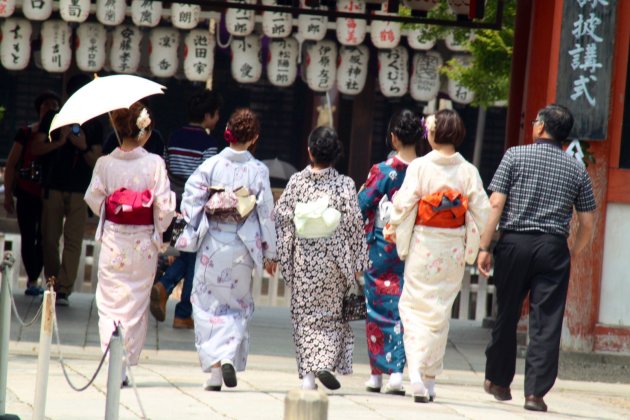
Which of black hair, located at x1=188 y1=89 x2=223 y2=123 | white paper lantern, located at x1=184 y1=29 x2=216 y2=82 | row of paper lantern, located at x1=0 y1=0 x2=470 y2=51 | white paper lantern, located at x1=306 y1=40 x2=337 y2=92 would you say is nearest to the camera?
black hair, located at x1=188 y1=89 x2=223 y2=123

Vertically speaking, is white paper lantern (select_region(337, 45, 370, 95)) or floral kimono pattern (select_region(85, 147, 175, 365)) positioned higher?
white paper lantern (select_region(337, 45, 370, 95))

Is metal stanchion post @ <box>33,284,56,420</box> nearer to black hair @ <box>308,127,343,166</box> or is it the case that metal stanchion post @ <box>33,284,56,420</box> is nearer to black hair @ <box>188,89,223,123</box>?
black hair @ <box>308,127,343,166</box>

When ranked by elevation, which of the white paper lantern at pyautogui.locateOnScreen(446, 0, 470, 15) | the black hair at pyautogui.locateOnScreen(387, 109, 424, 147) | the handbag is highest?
the white paper lantern at pyautogui.locateOnScreen(446, 0, 470, 15)

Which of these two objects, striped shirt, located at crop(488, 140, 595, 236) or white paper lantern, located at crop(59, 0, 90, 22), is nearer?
striped shirt, located at crop(488, 140, 595, 236)

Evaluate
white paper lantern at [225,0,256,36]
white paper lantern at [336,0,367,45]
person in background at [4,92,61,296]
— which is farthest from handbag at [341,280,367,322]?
white paper lantern at [336,0,367,45]

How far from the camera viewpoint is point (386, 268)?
867 cm

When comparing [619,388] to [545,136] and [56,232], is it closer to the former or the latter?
[545,136]

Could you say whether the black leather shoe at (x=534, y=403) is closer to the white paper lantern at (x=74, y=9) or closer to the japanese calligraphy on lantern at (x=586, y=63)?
the japanese calligraphy on lantern at (x=586, y=63)

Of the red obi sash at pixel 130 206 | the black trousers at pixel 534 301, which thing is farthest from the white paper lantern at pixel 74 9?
the black trousers at pixel 534 301

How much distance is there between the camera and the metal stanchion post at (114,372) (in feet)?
17.8

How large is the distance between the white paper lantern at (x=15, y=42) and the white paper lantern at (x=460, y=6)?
8026 mm

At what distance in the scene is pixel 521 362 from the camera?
10.8 m

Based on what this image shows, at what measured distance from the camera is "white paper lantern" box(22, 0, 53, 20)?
1755cm

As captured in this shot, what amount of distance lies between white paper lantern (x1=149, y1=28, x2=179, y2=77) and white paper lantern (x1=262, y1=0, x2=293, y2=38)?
1.33 meters
